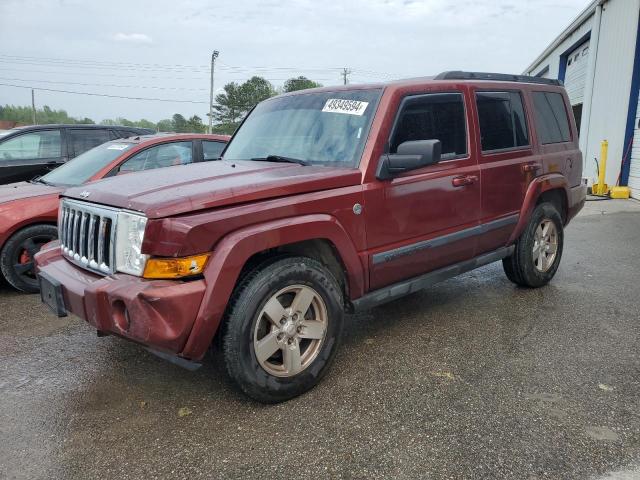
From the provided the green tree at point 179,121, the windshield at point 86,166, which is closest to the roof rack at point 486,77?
the windshield at point 86,166

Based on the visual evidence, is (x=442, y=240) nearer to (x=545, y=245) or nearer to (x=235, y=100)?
(x=545, y=245)

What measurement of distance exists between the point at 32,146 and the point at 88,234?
4.61m

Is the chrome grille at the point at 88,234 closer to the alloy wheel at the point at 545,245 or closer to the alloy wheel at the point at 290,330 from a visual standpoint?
the alloy wheel at the point at 290,330

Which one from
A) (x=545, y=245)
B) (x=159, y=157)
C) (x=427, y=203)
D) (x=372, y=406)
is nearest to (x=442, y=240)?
(x=427, y=203)

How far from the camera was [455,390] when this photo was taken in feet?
9.67

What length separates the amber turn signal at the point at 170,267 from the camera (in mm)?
2461

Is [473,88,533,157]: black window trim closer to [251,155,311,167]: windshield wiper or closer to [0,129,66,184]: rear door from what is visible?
[251,155,311,167]: windshield wiper

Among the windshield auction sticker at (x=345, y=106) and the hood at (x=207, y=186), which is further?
the windshield auction sticker at (x=345, y=106)

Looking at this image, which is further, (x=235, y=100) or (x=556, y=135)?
(x=235, y=100)

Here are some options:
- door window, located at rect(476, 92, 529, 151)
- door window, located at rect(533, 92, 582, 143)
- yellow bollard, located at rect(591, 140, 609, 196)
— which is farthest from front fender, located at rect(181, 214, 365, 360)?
yellow bollard, located at rect(591, 140, 609, 196)

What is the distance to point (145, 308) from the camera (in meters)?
2.36

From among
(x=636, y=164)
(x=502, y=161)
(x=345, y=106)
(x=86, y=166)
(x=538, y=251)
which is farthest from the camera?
(x=636, y=164)

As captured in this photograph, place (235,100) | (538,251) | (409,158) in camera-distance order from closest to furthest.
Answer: (409,158) < (538,251) < (235,100)

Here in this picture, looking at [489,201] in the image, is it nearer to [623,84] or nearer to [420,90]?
[420,90]
